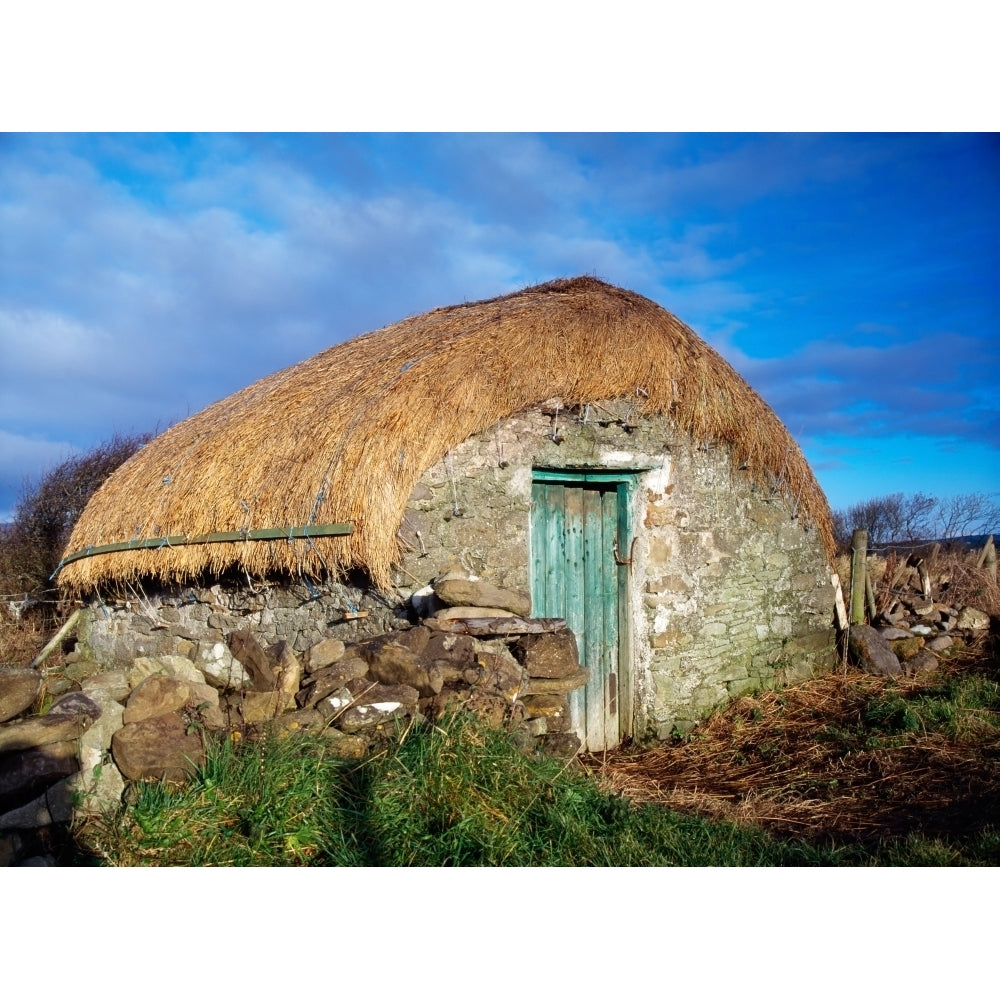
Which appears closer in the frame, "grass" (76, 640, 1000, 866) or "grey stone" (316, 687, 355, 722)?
"grass" (76, 640, 1000, 866)

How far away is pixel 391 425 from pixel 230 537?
1.44 m

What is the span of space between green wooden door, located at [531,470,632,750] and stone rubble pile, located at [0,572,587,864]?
95 centimetres

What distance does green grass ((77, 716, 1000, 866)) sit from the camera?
2.95 meters

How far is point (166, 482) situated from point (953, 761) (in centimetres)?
629

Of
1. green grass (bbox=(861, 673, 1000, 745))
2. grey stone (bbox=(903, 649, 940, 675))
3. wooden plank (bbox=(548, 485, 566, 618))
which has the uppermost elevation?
wooden plank (bbox=(548, 485, 566, 618))

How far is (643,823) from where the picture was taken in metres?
3.58

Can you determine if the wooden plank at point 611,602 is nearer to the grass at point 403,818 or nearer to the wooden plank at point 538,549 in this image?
the wooden plank at point 538,549

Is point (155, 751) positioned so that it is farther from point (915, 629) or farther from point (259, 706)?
point (915, 629)

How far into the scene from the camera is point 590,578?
19.6ft

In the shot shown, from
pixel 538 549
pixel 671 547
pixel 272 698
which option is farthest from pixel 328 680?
pixel 671 547

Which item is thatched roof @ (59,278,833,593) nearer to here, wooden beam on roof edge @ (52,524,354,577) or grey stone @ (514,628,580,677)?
wooden beam on roof edge @ (52,524,354,577)

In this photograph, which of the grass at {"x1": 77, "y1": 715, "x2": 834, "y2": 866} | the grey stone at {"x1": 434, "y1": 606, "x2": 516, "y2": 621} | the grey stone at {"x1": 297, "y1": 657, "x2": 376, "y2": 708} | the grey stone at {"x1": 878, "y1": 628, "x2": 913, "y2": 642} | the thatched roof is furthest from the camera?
the grey stone at {"x1": 878, "y1": 628, "x2": 913, "y2": 642}

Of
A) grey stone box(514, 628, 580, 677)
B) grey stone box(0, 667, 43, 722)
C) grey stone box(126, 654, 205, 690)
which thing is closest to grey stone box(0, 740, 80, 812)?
grey stone box(0, 667, 43, 722)
